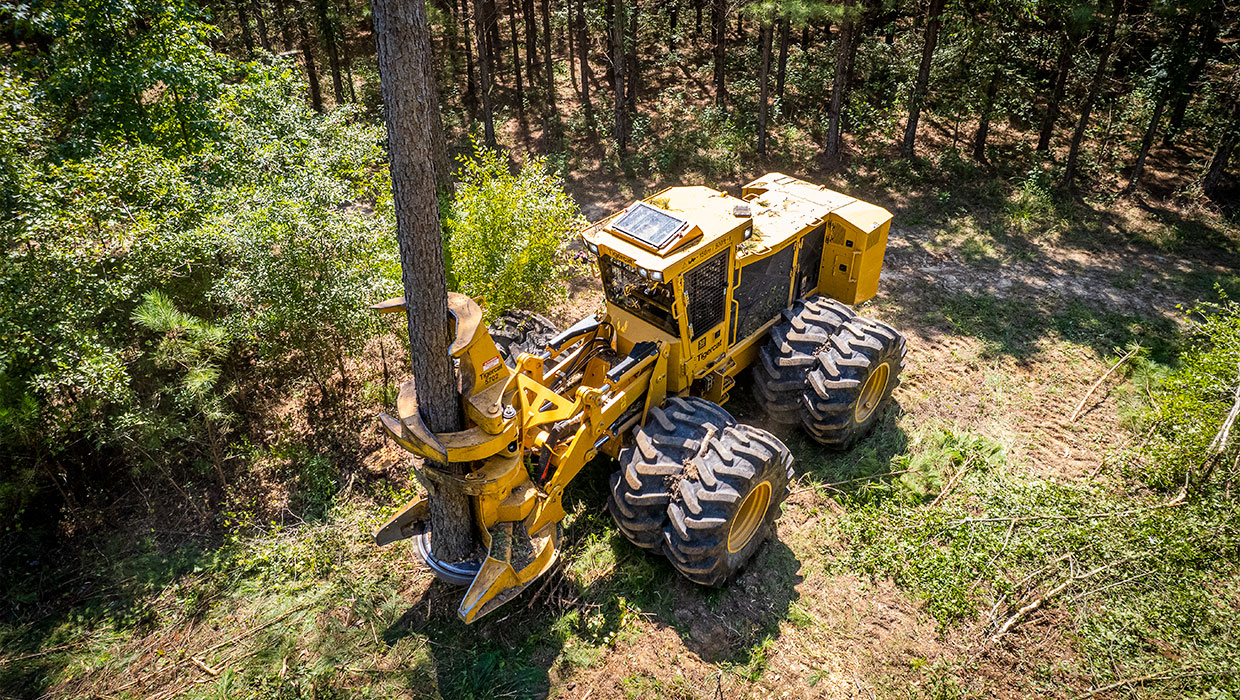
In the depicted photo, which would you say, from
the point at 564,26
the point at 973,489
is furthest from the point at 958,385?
the point at 564,26

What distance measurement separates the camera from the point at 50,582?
6848mm

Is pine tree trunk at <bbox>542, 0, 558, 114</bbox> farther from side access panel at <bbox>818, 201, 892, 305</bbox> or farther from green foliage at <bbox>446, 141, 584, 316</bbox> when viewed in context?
side access panel at <bbox>818, 201, 892, 305</bbox>

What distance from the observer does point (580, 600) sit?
20.4ft

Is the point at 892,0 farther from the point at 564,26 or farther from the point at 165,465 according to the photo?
the point at 165,465

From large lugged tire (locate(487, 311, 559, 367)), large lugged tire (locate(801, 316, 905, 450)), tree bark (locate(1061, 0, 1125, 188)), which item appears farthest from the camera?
tree bark (locate(1061, 0, 1125, 188))

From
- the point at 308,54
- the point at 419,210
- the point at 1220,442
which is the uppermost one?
the point at 419,210

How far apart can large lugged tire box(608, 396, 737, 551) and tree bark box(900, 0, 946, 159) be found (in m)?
11.1

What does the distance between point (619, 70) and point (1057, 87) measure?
920 cm

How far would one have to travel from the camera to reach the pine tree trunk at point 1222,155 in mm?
12219

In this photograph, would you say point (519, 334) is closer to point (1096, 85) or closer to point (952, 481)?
point (952, 481)

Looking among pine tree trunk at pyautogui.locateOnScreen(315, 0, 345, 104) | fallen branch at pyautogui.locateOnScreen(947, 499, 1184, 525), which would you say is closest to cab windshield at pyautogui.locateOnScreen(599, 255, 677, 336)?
fallen branch at pyautogui.locateOnScreen(947, 499, 1184, 525)

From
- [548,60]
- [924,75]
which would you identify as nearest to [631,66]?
[548,60]

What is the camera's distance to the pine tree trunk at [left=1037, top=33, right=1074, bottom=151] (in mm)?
13398

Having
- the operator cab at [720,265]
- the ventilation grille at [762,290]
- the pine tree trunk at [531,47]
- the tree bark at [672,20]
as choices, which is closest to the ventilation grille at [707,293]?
the operator cab at [720,265]
